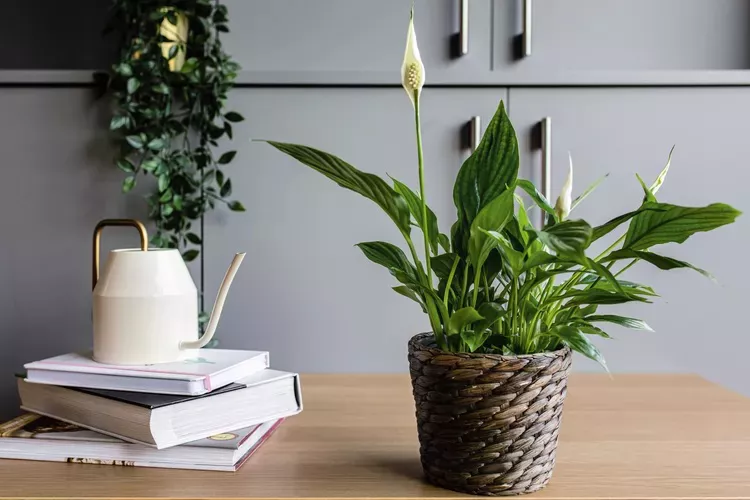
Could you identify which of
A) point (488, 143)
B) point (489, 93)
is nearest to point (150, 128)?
point (489, 93)

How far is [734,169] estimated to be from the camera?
105cm

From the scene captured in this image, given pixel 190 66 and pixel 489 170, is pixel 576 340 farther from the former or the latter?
pixel 190 66

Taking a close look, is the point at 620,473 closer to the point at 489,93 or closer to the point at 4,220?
the point at 489,93

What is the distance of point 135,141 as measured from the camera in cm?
99

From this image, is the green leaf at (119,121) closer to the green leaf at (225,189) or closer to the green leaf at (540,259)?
the green leaf at (225,189)

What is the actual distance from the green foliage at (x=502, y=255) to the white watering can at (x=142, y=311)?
0.67 ft

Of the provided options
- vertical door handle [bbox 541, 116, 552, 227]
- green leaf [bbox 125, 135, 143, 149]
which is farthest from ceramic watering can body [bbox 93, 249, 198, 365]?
vertical door handle [bbox 541, 116, 552, 227]

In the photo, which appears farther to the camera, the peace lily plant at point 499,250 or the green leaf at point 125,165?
the green leaf at point 125,165

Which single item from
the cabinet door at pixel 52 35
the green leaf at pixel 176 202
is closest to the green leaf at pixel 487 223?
the green leaf at pixel 176 202

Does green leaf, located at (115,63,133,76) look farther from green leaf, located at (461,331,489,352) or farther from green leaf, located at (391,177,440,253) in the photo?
green leaf, located at (461,331,489,352)

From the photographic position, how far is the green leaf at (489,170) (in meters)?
0.53

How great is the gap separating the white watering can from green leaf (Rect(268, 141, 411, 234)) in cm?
18

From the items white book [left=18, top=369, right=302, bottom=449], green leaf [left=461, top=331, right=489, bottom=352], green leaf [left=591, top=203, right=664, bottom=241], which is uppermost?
green leaf [left=591, top=203, right=664, bottom=241]

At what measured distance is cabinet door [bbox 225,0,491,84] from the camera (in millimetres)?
1052
